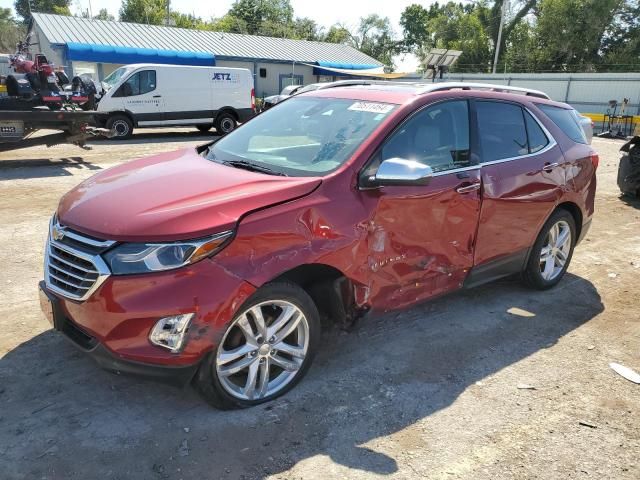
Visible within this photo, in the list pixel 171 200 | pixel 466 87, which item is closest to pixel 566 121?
pixel 466 87

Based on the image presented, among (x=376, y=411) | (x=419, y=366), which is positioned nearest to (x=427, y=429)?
(x=376, y=411)

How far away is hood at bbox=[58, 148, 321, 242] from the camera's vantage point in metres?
2.68

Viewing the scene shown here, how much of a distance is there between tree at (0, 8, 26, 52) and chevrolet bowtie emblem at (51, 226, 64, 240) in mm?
90196

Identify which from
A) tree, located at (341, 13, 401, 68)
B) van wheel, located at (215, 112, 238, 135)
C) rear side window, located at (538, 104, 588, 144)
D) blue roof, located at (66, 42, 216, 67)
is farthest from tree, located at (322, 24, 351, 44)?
rear side window, located at (538, 104, 588, 144)

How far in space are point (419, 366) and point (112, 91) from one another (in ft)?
46.7

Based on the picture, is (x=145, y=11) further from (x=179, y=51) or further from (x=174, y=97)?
(x=174, y=97)

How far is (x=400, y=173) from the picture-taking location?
3.17 metres

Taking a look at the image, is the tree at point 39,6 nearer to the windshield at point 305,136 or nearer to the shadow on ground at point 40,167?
the shadow on ground at point 40,167

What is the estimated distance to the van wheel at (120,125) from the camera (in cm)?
1534

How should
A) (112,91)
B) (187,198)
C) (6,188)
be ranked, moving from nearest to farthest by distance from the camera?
(187,198) < (6,188) < (112,91)

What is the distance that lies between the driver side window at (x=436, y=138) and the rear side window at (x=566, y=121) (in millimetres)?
1293

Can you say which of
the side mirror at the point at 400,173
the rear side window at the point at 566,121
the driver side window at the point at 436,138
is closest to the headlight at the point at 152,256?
the side mirror at the point at 400,173

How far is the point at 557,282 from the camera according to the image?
5.21m

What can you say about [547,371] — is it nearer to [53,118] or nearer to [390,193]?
[390,193]
